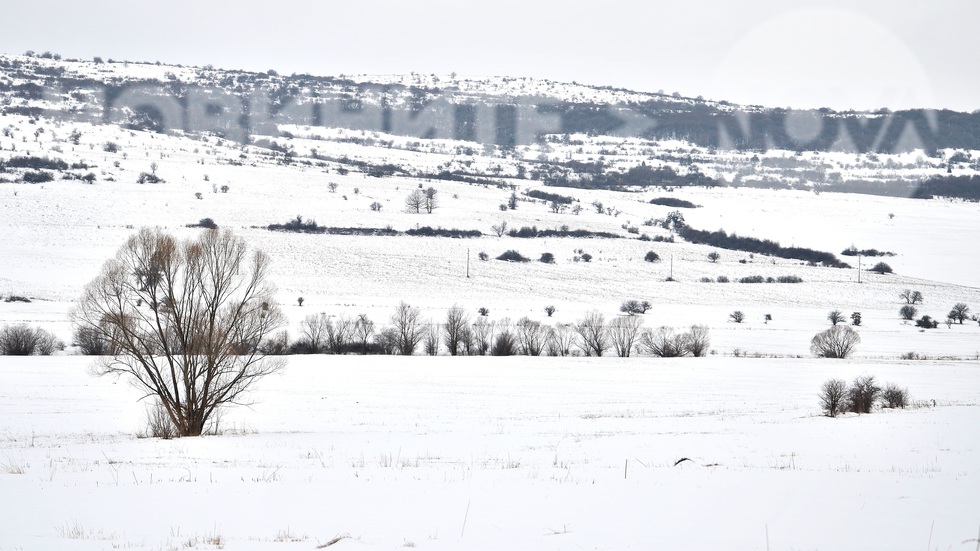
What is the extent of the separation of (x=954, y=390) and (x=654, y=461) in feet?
98.5

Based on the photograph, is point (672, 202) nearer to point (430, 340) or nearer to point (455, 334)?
point (455, 334)

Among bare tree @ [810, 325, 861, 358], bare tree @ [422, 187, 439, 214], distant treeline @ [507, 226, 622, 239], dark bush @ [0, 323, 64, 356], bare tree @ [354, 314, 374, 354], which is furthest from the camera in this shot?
bare tree @ [422, 187, 439, 214]

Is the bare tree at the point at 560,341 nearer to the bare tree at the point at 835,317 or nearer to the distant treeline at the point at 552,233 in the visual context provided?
the bare tree at the point at 835,317

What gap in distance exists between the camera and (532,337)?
57.7 metres

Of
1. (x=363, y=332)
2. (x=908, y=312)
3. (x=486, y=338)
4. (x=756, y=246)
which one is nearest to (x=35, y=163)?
(x=363, y=332)

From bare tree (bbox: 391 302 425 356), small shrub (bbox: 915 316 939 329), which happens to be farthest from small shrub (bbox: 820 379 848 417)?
small shrub (bbox: 915 316 939 329)

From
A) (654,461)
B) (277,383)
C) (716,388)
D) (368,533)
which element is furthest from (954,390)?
(368,533)

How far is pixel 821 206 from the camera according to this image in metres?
160

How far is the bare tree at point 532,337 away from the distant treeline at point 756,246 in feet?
200

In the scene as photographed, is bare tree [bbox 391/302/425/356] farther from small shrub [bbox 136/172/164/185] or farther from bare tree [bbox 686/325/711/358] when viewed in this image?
small shrub [bbox 136/172/164/185]

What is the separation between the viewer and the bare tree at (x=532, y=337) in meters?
57.2

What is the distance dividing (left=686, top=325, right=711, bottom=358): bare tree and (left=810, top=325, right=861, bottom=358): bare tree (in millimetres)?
7835

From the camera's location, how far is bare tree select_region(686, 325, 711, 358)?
56.0 metres

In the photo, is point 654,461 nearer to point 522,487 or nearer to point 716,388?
point 522,487
